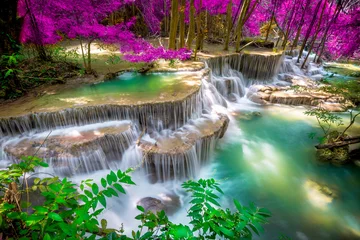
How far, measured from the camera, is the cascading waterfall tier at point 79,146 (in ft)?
14.1

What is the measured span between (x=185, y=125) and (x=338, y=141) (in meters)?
3.99

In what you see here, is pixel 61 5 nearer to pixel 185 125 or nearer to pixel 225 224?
pixel 185 125

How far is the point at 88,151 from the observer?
178 inches

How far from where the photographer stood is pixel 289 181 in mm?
5180

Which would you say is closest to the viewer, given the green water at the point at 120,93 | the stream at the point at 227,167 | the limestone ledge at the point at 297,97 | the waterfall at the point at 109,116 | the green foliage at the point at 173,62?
the stream at the point at 227,167

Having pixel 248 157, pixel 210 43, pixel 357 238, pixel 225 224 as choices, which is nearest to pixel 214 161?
pixel 248 157

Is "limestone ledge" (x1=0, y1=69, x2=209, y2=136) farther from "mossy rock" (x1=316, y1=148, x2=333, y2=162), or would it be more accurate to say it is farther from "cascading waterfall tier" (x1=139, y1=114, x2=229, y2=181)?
"mossy rock" (x1=316, y1=148, x2=333, y2=162)

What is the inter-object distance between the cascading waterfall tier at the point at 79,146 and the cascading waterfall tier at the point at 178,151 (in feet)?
1.85

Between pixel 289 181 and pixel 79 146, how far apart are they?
16.3 feet

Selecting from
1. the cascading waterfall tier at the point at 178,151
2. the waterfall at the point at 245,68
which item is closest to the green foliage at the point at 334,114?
the cascading waterfall tier at the point at 178,151

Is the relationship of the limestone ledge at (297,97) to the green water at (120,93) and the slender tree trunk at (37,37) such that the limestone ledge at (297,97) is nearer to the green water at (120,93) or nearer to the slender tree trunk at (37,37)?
→ the green water at (120,93)

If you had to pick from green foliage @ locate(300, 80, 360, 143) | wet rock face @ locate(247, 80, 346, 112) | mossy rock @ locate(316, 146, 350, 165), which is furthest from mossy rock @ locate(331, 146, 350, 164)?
wet rock face @ locate(247, 80, 346, 112)

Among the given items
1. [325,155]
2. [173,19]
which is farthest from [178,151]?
[173,19]

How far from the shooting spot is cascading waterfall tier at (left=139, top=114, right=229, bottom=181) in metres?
4.73
